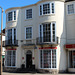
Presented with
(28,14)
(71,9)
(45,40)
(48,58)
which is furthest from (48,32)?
(28,14)

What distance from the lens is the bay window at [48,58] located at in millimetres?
23058

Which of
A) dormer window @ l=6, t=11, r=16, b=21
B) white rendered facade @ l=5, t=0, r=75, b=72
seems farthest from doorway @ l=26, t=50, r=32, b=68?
dormer window @ l=6, t=11, r=16, b=21

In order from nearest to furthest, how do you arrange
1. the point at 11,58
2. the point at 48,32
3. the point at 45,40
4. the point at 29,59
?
the point at 45,40, the point at 48,32, the point at 29,59, the point at 11,58

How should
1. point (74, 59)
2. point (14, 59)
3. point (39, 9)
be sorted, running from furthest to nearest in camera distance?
point (14, 59)
point (39, 9)
point (74, 59)

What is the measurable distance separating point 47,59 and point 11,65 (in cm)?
641

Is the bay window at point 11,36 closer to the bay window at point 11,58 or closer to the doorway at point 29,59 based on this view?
the bay window at point 11,58

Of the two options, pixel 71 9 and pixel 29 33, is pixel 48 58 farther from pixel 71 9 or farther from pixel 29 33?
pixel 71 9

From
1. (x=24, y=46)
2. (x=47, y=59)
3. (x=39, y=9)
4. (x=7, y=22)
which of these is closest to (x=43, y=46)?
(x=47, y=59)

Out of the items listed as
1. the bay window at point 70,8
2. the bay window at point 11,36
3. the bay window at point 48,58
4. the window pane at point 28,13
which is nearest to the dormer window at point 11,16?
the bay window at point 11,36

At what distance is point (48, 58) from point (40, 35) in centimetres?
350

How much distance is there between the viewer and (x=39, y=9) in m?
24.8

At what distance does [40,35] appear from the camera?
79.8ft

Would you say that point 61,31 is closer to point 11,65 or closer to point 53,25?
point 53,25

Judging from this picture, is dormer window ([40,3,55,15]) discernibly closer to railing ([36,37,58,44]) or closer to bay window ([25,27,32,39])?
bay window ([25,27,32,39])
